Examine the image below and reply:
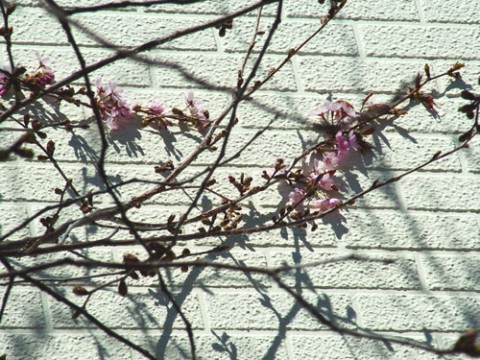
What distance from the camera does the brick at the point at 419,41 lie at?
7.73 feet

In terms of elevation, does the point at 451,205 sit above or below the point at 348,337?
above

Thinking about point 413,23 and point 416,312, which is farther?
point 413,23

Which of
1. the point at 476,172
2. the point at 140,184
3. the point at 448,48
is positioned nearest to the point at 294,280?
the point at 140,184

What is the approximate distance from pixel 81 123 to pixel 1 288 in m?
0.47

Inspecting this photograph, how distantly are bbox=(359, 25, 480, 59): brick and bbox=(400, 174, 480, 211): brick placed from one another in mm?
375

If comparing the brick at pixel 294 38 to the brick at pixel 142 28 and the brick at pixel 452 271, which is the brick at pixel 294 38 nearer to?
the brick at pixel 142 28

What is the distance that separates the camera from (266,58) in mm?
2297

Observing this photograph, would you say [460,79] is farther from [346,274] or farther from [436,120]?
[346,274]

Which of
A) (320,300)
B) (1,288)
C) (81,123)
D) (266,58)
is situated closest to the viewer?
(1,288)

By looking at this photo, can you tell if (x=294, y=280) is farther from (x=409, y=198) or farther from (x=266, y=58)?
(x=266, y=58)

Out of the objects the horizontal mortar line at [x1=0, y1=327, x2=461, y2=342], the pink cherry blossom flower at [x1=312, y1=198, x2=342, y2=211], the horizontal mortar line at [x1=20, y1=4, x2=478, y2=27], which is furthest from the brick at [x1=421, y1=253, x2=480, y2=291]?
the horizontal mortar line at [x1=20, y1=4, x2=478, y2=27]

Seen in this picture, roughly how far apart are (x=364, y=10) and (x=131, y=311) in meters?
1.07

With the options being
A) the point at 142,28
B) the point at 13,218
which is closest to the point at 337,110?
the point at 142,28

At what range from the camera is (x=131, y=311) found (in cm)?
183
